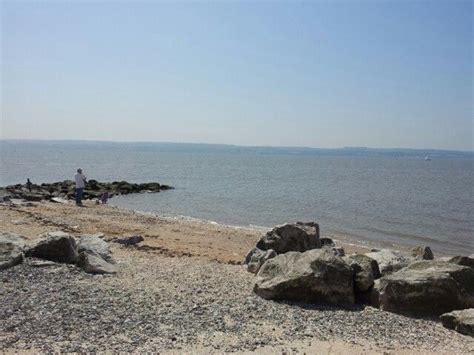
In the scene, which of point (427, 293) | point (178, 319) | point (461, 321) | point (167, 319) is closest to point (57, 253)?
point (167, 319)

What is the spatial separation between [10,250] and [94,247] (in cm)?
210

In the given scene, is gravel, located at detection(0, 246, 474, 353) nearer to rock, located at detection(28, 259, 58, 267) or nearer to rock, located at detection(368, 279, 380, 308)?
rock, located at detection(28, 259, 58, 267)

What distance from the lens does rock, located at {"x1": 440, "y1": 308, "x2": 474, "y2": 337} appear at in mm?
9188

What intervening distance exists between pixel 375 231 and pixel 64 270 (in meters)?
21.3

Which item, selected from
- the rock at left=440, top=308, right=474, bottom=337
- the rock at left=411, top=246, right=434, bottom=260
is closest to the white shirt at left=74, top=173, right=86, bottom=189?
the rock at left=411, top=246, right=434, bottom=260

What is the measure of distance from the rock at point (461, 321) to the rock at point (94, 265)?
7642 millimetres

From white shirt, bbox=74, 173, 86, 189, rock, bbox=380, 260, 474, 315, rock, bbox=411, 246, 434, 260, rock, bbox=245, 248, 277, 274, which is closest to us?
rock, bbox=380, 260, 474, 315

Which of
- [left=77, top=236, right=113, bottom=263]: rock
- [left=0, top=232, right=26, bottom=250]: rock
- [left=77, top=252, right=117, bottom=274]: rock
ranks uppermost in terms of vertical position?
[left=0, top=232, right=26, bottom=250]: rock

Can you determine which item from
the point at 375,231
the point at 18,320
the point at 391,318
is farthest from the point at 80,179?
the point at 391,318

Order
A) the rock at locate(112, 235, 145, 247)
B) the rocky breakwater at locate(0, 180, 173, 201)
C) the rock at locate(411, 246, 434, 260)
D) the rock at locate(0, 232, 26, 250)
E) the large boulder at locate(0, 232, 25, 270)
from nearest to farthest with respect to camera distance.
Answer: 1. the large boulder at locate(0, 232, 25, 270)
2. the rock at locate(0, 232, 26, 250)
3. the rock at locate(411, 246, 434, 260)
4. the rock at locate(112, 235, 145, 247)
5. the rocky breakwater at locate(0, 180, 173, 201)

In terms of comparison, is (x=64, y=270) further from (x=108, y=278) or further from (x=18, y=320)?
(x=18, y=320)

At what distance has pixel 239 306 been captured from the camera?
964cm

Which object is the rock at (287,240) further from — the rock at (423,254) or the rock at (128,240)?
the rock at (128,240)

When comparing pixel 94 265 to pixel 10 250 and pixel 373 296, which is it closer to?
pixel 10 250
